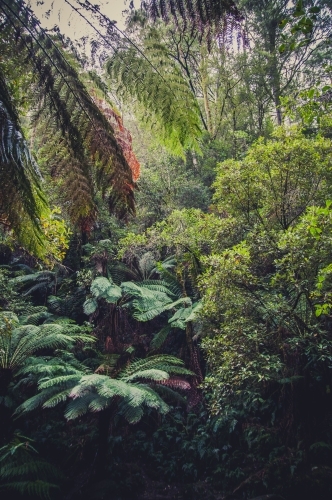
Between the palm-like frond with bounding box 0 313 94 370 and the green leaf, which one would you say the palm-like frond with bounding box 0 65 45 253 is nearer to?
the palm-like frond with bounding box 0 313 94 370

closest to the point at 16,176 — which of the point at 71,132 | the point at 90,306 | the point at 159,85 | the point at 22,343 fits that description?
the point at 71,132

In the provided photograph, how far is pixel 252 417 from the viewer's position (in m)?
4.91

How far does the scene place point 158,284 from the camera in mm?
7500

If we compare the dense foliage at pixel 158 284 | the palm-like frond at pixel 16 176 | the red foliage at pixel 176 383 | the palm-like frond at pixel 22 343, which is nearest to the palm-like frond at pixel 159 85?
the dense foliage at pixel 158 284

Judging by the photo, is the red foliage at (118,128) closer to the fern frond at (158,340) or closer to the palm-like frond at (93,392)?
the palm-like frond at (93,392)

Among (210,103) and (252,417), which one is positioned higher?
(210,103)

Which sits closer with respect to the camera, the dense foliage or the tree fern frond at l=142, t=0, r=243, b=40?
the tree fern frond at l=142, t=0, r=243, b=40

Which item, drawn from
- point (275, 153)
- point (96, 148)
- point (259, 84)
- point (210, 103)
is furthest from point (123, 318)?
point (210, 103)

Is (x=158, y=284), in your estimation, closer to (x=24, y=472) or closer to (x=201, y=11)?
(x=24, y=472)

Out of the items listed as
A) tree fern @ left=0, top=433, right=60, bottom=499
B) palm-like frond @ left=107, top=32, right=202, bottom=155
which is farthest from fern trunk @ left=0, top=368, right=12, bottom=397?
palm-like frond @ left=107, top=32, right=202, bottom=155

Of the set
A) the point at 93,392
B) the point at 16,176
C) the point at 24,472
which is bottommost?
the point at 24,472

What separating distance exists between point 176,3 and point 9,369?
558 centimetres

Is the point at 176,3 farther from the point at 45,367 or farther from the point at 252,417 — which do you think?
the point at 252,417

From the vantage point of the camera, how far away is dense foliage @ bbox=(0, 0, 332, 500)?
1533 mm
